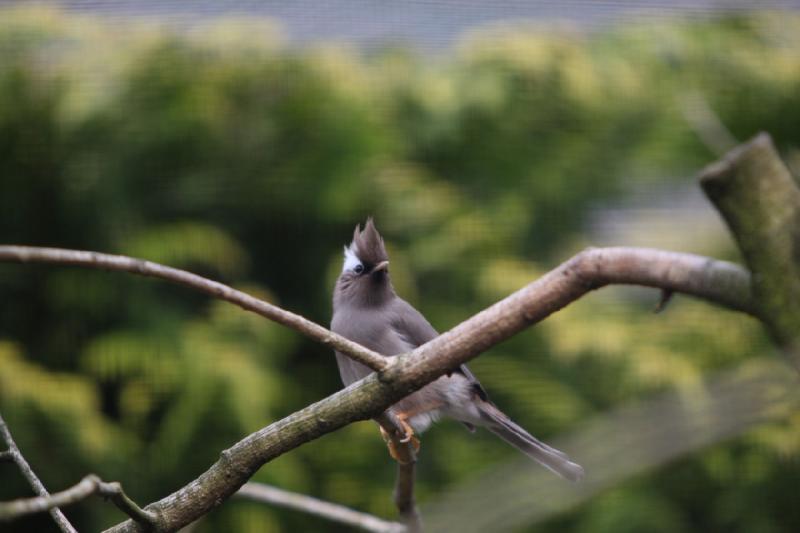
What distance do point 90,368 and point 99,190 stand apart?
16.6 inches

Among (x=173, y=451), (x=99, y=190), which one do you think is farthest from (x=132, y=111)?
(x=173, y=451)

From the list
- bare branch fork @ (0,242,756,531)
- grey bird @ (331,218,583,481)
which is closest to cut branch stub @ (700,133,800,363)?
bare branch fork @ (0,242,756,531)

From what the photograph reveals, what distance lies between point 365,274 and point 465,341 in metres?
1.06

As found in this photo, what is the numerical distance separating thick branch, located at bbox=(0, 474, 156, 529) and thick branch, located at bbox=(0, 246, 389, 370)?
16cm

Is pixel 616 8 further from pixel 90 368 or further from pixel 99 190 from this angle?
pixel 90 368

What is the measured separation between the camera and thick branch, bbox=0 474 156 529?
572mm

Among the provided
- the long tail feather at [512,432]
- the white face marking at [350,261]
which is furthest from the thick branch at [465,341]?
the white face marking at [350,261]

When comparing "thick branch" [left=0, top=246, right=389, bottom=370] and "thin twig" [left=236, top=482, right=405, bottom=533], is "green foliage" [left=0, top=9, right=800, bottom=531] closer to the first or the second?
"thin twig" [left=236, top=482, right=405, bottom=533]

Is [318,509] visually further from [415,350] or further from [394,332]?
[394,332]

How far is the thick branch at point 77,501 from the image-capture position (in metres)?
0.57

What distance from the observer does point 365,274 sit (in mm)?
1811

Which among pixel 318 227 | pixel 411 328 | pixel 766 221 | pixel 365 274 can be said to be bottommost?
pixel 766 221

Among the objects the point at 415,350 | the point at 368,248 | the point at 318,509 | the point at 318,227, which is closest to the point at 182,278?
the point at 415,350

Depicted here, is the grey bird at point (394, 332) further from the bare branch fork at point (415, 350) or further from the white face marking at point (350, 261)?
the bare branch fork at point (415, 350)
